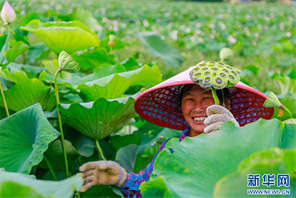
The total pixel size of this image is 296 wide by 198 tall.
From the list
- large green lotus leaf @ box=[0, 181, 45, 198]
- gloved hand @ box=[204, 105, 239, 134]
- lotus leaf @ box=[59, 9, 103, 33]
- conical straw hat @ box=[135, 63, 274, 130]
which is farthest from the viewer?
lotus leaf @ box=[59, 9, 103, 33]

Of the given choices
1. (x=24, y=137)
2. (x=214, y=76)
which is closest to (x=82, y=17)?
(x=24, y=137)

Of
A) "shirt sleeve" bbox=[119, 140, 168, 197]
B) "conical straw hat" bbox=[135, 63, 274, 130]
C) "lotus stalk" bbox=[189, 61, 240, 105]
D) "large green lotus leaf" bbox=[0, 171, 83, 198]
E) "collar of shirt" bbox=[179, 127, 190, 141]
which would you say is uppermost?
"large green lotus leaf" bbox=[0, 171, 83, 198]

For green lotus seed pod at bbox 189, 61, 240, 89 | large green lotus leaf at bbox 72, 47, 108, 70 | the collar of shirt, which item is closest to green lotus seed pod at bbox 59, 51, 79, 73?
green lotus seed pod at bbox 189, 61, 240, 89

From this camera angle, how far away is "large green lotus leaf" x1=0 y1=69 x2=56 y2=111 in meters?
1.28

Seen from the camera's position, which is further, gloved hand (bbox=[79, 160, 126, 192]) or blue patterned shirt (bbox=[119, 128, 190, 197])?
blue patterned shirt (bbox=[119, 128, 190, 197])

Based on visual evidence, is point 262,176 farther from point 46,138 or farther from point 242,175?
point 46,138

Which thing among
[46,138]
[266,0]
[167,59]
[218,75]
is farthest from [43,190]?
[266,0]

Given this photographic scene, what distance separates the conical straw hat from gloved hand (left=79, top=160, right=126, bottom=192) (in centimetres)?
29

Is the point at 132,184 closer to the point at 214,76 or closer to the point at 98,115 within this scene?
the point at 98,115

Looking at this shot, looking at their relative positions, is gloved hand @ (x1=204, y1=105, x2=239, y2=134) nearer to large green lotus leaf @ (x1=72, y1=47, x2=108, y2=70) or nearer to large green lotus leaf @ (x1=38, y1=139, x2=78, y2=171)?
large green lotus leaf @ (x1=38, y1=139, x2=78, y2=171)

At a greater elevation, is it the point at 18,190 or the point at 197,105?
the point at 18,190

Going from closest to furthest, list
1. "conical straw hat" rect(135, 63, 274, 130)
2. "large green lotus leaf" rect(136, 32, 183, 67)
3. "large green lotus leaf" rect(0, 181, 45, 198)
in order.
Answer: "large green lotus leaf" rect(0, 181, 45, 198) < "conical straw hat" rect(135, 63, 274, 130) < "large green lotus leaf" rect(136, 32, 183, 67)

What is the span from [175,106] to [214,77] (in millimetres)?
468

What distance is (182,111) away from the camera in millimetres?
1419
